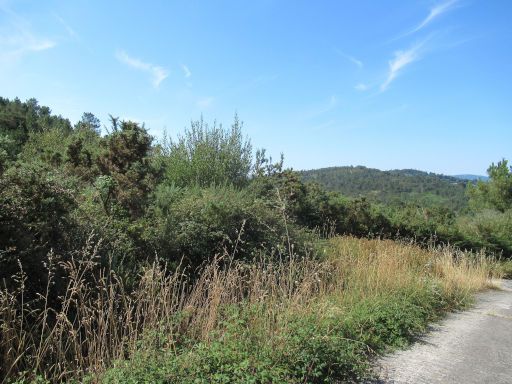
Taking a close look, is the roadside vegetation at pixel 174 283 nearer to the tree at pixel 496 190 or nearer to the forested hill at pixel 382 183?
the tree at pixel 496 190

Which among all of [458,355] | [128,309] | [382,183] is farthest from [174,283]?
[382,183]

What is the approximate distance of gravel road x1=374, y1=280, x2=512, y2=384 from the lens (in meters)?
4.34

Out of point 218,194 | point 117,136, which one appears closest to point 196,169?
point 218,194

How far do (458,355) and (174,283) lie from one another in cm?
357

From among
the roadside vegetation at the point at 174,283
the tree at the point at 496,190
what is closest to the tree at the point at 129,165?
the roadside vegetation at the point at 174,283

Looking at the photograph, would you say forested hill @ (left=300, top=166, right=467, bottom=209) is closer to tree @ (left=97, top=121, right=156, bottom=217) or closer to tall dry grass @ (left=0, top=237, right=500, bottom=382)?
tree @ (left=97, top=121, right=156, bottom=217)

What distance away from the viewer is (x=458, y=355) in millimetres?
5047

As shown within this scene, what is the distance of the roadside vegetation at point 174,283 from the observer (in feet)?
12.4

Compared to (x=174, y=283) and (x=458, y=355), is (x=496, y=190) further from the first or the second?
(x=174, y=283)

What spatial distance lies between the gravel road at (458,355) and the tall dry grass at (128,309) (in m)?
1.10

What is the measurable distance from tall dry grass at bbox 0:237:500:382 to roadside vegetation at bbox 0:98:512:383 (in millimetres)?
27

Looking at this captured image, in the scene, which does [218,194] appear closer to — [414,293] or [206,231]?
[206,231]

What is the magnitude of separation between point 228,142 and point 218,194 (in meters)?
4.71

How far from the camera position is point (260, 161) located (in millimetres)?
13844
